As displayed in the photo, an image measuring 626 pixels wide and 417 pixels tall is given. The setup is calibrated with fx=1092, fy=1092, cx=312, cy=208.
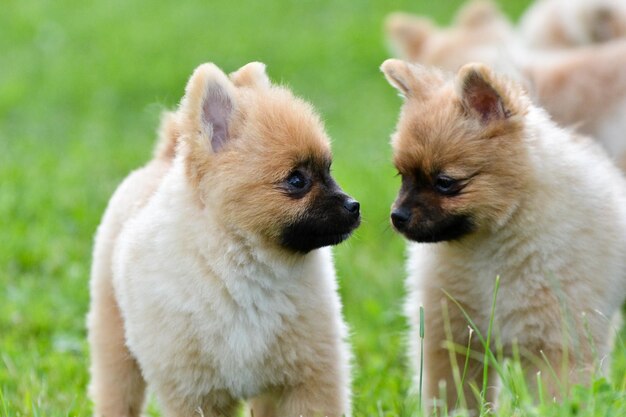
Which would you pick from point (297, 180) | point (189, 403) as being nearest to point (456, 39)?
point (297, 180)

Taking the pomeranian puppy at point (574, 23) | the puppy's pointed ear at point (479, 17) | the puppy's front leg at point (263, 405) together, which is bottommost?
the puppy's front leg at point (263, 405)

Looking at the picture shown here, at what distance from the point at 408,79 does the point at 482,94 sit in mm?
363

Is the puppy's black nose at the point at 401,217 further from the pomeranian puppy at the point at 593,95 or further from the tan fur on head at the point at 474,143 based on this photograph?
the pomeranian puppy at the point at 593,95

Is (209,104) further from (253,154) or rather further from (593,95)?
(593,95)

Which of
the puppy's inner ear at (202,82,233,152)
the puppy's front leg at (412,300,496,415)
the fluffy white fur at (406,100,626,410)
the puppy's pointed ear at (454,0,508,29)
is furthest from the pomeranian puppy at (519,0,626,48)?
the puppy's inner ear at (202,82,233,152)

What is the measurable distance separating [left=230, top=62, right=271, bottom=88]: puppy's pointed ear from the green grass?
0.32m

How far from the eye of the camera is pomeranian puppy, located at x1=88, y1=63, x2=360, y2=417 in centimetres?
422

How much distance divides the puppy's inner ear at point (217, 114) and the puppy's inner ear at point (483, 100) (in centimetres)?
104

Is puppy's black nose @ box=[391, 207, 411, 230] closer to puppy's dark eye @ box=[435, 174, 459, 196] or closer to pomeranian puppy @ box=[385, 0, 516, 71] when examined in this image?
puppy's dark eye @ box=[435, 174, 459, 196]

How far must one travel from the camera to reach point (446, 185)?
4.62 meters

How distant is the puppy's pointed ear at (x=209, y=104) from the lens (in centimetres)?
425

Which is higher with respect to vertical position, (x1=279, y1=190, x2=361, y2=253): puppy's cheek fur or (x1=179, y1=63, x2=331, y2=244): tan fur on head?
(x1=179, y1=63, x2=331, y2=244): tan fur on head

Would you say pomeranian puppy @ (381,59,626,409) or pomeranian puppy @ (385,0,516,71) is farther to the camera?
pomeranian puppy @ (385,0,516,71)

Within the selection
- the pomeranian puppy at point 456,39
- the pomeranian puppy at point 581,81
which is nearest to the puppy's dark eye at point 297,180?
the pomeranian puppy at point 581,81
